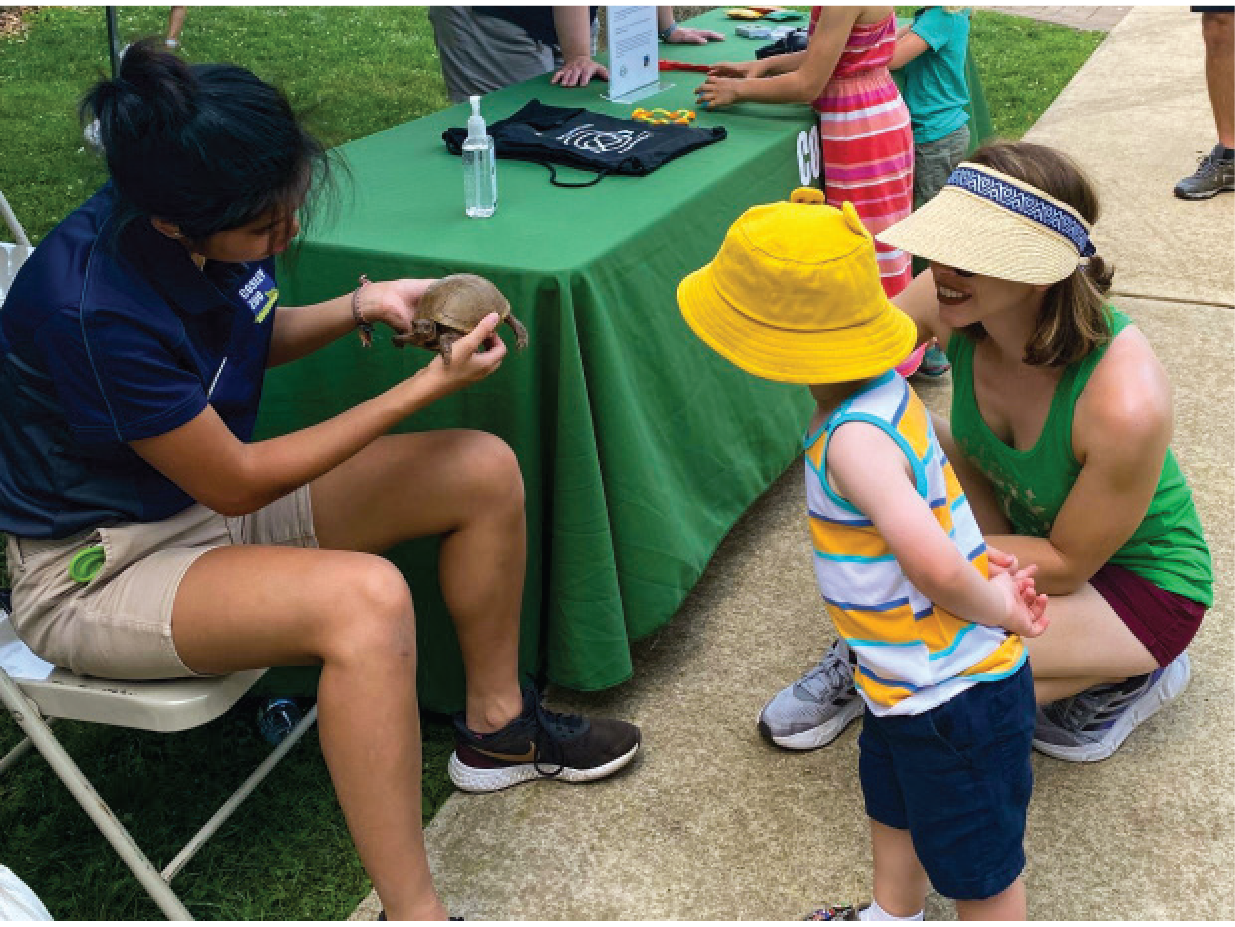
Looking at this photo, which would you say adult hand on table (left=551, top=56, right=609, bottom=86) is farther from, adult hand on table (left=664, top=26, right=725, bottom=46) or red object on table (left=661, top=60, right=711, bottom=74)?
adult hand on table (left=664, top=26, right=725, bottom=46)

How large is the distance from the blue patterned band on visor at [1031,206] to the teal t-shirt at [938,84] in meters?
1.97

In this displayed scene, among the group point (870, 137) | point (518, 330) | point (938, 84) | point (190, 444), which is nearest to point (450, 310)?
point (518, 330)

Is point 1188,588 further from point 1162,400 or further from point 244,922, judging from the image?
point 244,922

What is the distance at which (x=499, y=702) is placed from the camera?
2.27 m

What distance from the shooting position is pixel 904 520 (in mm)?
1485

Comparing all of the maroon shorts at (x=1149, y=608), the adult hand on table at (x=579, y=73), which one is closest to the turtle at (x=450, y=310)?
the maroon shorts at (x=1149, y=608)

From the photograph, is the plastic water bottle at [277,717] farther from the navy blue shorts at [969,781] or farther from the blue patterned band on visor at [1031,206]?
the blue patterned band on visor at [1031,206]

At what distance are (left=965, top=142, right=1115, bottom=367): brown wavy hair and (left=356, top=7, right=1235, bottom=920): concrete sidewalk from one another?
0.84m

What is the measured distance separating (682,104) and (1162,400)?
1.91 metres

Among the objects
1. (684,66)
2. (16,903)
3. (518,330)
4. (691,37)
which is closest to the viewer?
(16,903)

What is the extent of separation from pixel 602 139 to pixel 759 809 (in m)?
1.64

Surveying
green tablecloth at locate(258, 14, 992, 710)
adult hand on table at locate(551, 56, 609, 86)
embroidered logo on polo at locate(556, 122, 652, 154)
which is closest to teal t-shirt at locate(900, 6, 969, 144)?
adult hand on table at locate(551, 56, 609, 86)

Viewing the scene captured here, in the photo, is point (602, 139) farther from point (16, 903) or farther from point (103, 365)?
point (16, 903)

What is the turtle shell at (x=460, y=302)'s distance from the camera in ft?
6.40
